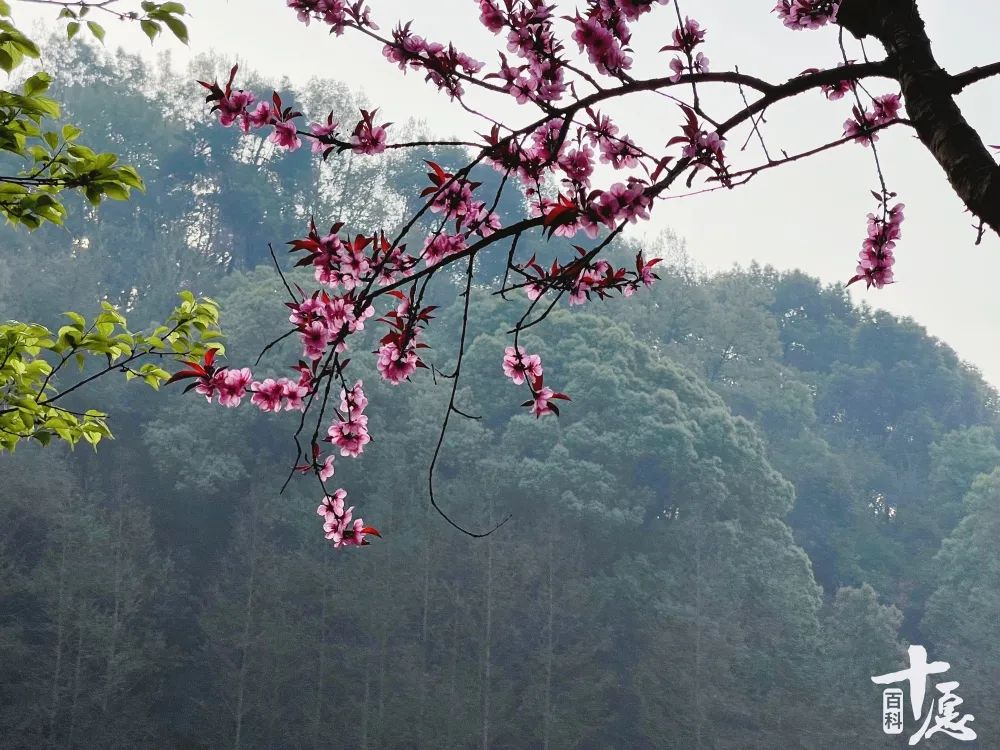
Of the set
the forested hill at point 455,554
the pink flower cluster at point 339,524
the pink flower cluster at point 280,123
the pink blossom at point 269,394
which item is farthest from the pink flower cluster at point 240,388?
the forested hill at point 455,554

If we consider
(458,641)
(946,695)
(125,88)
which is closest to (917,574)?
(946,695)

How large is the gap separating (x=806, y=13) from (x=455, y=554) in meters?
17.6

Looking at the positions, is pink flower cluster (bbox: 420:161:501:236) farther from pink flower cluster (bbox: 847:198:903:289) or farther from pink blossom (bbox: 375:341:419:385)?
pink flower cluster (bbox: 847:198:903:289)

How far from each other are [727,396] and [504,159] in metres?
29.5

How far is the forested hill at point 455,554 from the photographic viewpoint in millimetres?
16812

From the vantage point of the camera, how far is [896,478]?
31.2 m

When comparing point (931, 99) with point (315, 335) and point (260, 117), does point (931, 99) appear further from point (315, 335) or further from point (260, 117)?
point (260, 117)

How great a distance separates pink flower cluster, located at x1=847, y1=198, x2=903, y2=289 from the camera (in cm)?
231

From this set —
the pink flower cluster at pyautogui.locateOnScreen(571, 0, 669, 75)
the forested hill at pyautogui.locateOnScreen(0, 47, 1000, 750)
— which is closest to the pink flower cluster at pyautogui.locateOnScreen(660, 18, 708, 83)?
the pink flower cluster at pyautogui.locateOnScreen(571, 0, 669, 75)

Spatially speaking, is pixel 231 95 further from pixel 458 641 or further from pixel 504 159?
pixel 458 641

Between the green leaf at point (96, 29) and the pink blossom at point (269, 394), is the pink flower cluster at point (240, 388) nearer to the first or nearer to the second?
the pink blossom at point (269, 394)

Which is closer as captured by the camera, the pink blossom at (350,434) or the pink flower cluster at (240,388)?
the pink flower cluster at (240,388)

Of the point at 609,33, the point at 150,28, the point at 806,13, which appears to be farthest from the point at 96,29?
the point at 806,13

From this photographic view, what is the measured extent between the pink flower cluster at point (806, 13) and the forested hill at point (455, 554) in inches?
621
